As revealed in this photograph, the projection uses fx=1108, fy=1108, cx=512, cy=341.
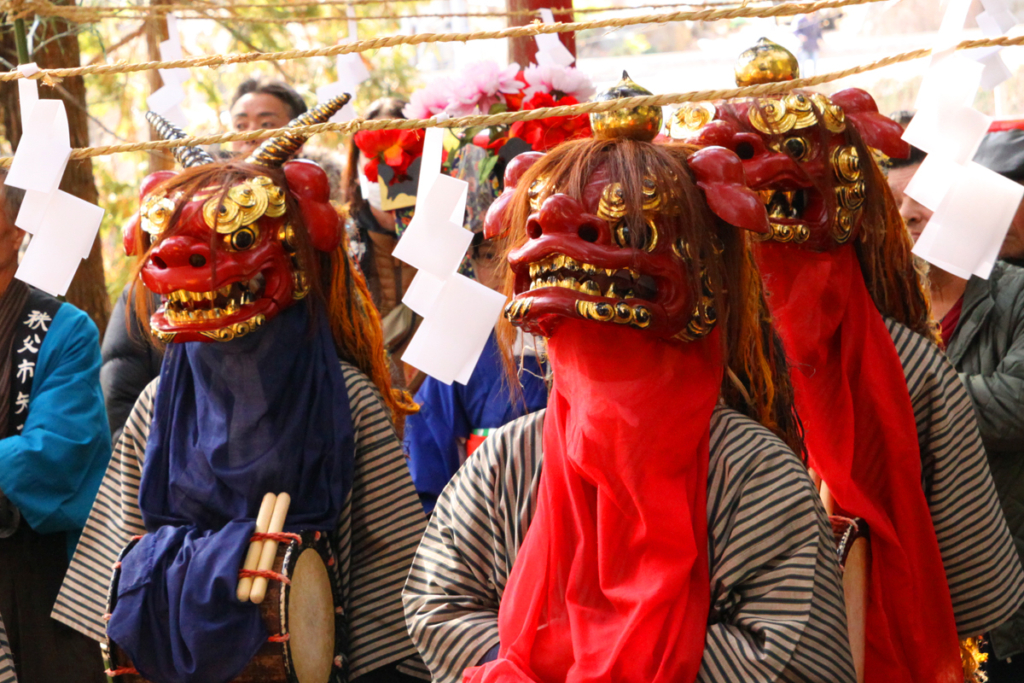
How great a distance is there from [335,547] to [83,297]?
1983 mm

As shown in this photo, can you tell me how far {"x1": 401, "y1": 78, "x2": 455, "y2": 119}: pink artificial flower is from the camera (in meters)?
3.14

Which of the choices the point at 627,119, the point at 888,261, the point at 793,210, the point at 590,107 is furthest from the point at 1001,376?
the point at 590,107

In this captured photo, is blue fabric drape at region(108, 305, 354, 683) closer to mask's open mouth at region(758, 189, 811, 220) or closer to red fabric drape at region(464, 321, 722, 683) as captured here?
red fabric drape at region(464, 321, 722, 683)

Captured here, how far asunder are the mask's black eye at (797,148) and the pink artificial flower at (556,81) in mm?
845

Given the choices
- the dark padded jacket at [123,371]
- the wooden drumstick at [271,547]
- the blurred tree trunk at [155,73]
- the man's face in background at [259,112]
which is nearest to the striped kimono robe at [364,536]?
the wooden drumstick at [271,547]

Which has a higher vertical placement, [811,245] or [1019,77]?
[811,245]

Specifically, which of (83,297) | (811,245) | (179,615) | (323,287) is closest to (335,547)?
(179,615)

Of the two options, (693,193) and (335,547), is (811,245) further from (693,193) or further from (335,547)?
(335,547)

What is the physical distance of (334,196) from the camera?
392 centimetres

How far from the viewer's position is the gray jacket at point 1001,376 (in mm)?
2805

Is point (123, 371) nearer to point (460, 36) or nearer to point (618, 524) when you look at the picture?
point (460, 36)

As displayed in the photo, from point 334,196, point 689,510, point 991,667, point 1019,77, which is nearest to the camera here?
point 689,510

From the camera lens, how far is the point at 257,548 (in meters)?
2.32

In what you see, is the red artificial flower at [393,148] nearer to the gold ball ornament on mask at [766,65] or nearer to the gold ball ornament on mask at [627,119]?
the gold ball ornament on mask at [766,65]
